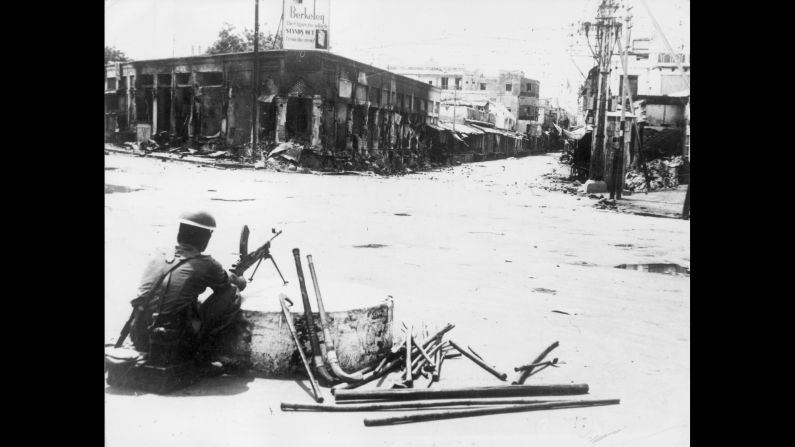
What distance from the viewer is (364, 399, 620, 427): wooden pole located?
13.0 feet

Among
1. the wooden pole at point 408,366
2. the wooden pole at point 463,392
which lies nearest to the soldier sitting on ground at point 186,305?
the wooden pole at point 463,392

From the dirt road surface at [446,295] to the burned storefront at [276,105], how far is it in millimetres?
1102

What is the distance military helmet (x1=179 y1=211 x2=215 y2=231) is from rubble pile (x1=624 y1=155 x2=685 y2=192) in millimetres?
11607

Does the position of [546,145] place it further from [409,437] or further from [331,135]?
[409,437]

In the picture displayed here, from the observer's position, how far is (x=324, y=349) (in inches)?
181

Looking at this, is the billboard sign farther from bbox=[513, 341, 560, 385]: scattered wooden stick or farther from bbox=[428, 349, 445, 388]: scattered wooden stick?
bbox=[513, 341, 560, 385]: scattered wooden stick

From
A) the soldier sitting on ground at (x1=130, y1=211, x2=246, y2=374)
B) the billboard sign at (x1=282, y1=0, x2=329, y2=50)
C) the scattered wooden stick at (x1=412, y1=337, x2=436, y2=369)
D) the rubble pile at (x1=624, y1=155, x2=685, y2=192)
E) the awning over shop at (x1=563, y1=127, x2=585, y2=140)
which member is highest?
the awning over shop at (x1=563, y1=127, x2=585, y2=140)

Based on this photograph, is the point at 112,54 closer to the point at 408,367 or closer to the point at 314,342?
the point at 314,342

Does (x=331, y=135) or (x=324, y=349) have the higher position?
(x=331, y=135)

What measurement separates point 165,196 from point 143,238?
4.24ft

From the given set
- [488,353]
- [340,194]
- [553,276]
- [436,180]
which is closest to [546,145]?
[436,180]

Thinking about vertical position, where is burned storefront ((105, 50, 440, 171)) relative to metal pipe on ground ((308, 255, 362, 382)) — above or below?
above

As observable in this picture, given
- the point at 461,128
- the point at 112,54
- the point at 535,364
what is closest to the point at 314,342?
the point at 535,364

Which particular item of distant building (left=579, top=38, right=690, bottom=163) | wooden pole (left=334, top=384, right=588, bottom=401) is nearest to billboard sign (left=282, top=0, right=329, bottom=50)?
wooden pole (left=334, top=384, right=588, bottom=401)
